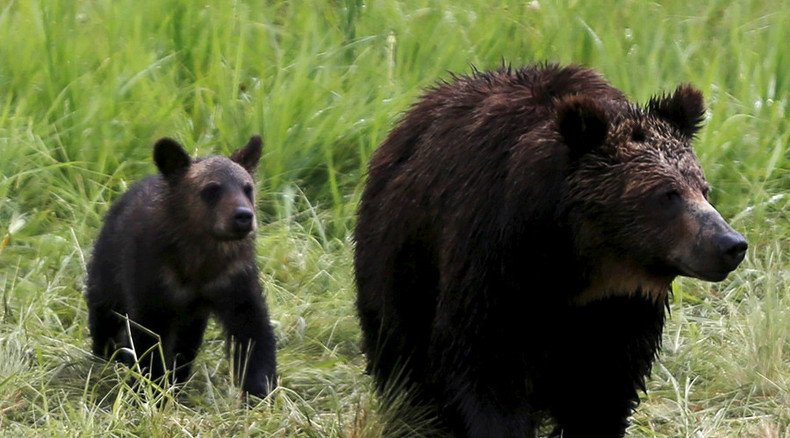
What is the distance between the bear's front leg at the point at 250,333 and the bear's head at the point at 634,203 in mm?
1613

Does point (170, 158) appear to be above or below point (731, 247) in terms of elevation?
below

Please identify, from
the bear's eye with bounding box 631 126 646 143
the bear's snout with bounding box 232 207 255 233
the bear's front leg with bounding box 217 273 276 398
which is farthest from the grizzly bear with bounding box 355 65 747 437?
the bear's snout with bounding box 232 207 255 233

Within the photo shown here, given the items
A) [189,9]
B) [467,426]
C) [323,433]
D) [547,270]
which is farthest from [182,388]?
[189,9]

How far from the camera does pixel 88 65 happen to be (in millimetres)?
7312

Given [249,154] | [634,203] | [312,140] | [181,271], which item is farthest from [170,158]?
[634,203]

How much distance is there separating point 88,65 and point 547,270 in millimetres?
3644

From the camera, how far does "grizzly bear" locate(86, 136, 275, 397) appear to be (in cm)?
568

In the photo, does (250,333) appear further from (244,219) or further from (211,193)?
(211,193)

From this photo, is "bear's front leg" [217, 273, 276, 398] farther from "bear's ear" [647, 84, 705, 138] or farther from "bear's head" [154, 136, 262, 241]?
"bear's ear" [647, 84, 705, 138]

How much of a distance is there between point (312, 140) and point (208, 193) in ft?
4.11

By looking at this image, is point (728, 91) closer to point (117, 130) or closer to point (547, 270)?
point (117, 130)

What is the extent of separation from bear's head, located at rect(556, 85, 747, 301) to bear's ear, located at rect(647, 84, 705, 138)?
0.21 feet

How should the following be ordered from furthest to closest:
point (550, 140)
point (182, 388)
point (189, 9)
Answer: point (189, 9), point (182, 388), point (550, 140)

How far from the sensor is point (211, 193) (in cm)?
582
